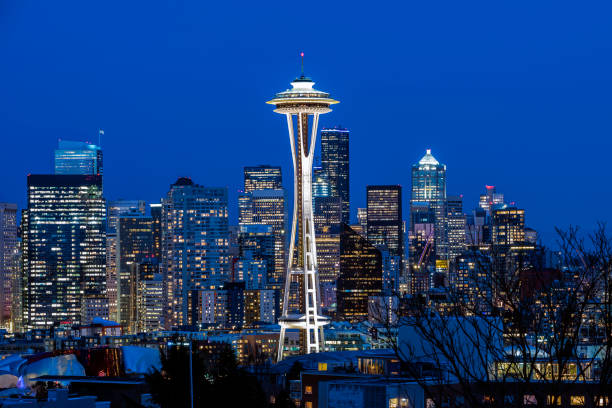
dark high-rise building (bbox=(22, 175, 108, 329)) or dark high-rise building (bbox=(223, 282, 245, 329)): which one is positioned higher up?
dark high-rise building (bbox=(22, 175, 108, 329))

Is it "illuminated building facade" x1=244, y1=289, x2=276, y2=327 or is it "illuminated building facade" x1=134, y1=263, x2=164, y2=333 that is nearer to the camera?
"illuminated building facade" x1=244, y1=289, x2=276, y2=327

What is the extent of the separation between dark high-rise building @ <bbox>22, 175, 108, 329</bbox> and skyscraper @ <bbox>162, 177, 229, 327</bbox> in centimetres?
1186

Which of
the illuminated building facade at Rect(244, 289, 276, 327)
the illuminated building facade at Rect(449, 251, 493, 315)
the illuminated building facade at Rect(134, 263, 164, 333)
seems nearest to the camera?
the illuminated building facade at Rect(449, 251, 493, 315)

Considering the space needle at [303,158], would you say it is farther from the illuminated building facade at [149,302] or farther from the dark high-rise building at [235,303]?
the illuminated building facade at [149,302]

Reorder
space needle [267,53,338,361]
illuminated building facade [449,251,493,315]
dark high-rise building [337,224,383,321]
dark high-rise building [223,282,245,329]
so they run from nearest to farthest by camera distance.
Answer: illuminated building facade [449,251,493,315], space needle [267,53,338,361], dark high-rise building [223,282,245,329], dark high-rise building [337,224,383,321]

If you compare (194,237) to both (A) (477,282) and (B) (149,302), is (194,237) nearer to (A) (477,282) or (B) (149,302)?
(B) (149,302)

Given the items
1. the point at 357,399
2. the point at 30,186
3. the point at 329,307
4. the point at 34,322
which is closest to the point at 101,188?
the point at 30,186

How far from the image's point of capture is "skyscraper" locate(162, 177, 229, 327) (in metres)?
180

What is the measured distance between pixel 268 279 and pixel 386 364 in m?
141

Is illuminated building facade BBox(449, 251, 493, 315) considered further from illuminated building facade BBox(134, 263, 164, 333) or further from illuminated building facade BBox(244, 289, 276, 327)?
illuminated building facade BBox(134, 263, 164, 333)

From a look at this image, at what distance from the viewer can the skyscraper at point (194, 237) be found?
17962 centimetres

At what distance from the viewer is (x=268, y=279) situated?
18488cm

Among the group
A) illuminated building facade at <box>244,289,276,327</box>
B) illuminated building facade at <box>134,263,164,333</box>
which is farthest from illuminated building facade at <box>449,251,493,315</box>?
illuminated building facade at <box>134,263,164,333</box>

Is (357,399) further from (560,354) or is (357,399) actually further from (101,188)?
(101,188)
